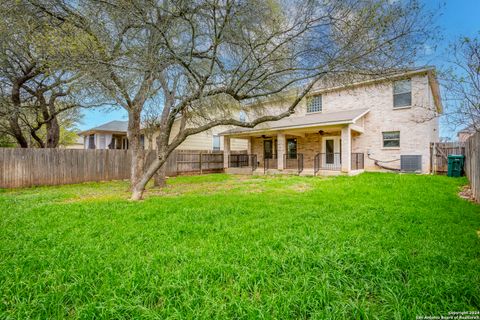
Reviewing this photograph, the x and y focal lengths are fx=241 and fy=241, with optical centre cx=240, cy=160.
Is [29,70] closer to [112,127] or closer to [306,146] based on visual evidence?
[112,127]

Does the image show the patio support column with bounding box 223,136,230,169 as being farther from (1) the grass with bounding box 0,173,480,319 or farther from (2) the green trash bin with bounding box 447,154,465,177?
(2) the green trash bin with bounding box 447,154,465,177

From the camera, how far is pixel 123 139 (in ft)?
73.0

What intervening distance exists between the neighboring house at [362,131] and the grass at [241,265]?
8.92m

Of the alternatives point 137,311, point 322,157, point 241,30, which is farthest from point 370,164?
point 137,311

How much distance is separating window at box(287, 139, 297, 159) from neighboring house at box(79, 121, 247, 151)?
18.3 feet

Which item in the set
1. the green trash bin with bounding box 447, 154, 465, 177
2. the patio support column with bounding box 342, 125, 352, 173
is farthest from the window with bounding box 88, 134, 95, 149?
the green trash bin with bounding box 447, 154, 465, 177

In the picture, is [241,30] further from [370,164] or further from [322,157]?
[370,164]

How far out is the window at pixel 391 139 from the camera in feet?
45.8

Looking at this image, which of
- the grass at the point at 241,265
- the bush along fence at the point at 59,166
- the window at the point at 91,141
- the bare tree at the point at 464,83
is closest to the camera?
the grass at the point at 241,265

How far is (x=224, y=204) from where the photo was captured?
6180 millimetres

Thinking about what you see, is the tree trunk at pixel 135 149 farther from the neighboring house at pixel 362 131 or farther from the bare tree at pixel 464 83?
the bare tree at pixel 464 83

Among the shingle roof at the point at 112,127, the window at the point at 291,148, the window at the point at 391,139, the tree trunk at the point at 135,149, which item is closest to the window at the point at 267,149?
the window at the point at 291,148

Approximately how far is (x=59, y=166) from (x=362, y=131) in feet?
52.9

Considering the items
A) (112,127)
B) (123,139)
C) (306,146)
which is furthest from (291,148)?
(112,127)
